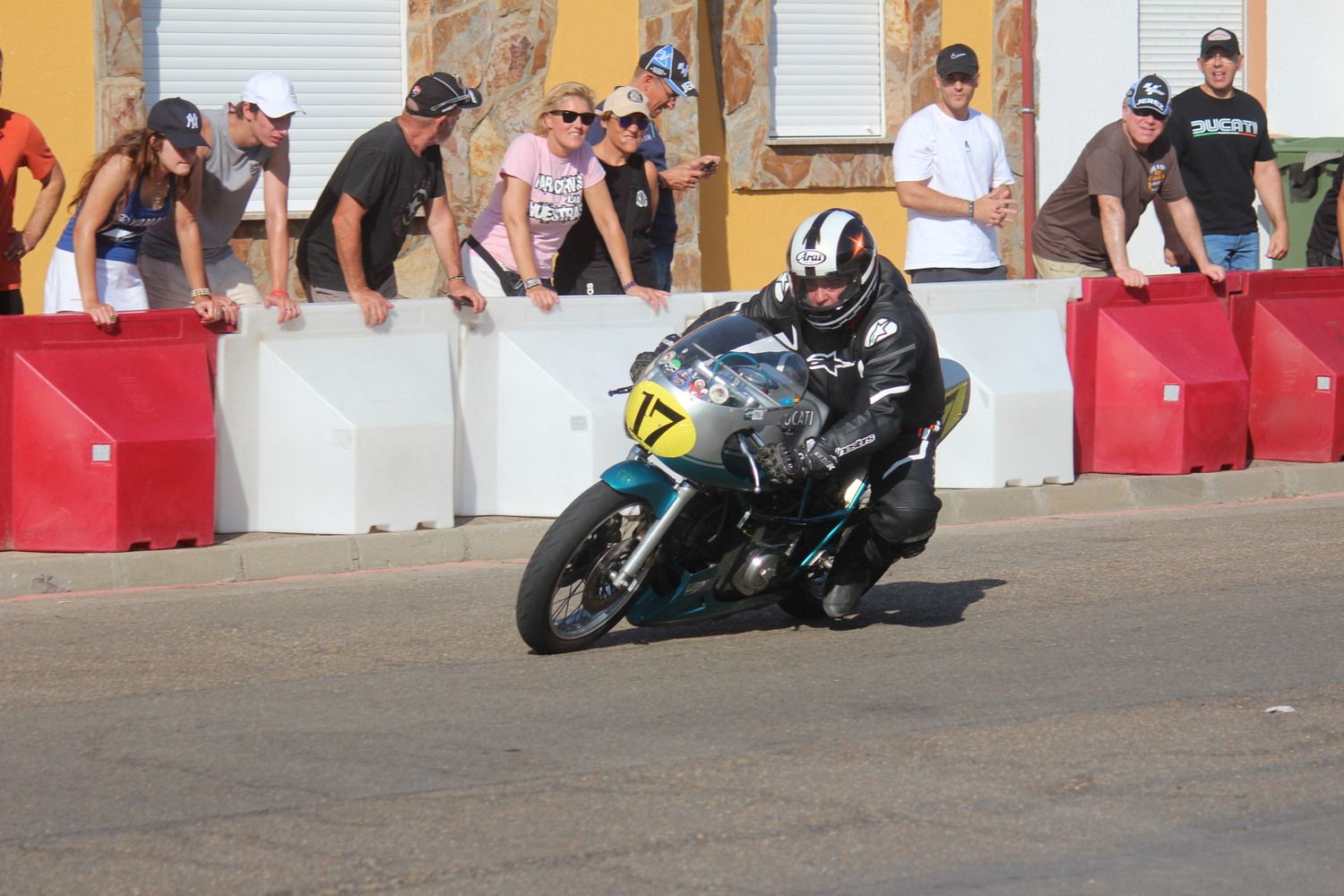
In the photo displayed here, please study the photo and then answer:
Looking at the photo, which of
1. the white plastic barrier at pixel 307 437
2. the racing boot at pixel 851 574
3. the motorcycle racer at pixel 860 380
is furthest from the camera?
the white plastic barrier at pixel 307 437

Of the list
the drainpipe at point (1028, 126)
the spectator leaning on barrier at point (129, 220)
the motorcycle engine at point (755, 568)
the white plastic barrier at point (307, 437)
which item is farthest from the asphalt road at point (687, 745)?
the drainpipe at point (1028, 126)

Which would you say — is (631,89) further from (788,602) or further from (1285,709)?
(1285,709)

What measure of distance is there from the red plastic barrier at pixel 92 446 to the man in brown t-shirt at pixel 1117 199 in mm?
5179

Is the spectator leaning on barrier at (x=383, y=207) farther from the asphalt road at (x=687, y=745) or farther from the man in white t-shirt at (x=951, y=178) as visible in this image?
the man in white t-shirt at (x=951, y=178)

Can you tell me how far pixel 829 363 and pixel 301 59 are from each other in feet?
26.4

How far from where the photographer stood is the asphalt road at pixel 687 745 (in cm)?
446

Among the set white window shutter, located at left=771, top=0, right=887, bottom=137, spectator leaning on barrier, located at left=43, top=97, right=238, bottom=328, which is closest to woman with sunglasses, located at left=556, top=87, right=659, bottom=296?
spectator leaning on barrier, located at left=43, top=97, right=238, bottom=328

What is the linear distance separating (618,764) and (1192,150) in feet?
26.4

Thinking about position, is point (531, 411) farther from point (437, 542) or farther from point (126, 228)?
point (126, 228)

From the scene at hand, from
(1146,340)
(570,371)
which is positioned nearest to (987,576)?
(570,371)

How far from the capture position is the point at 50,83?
42.2ft

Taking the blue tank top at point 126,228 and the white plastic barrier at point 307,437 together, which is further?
the white plastic barrier at point 307,437

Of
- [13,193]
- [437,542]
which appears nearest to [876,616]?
[437,542]

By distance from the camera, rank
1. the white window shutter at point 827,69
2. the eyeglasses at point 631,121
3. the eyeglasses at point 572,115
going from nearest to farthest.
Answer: the eyeglasses at point 572,115 → the eyeglasses at point 631,121 → the white window shutter at point 827,69
